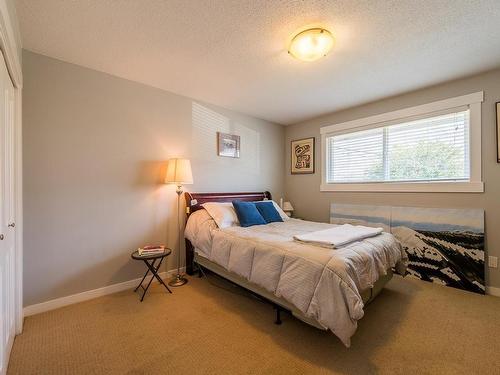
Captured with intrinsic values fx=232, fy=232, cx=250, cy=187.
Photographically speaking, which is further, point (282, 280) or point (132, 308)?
point (132, 308)

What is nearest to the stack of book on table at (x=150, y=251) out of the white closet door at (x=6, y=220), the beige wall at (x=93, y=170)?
the beige wall at (x=93, y=170)

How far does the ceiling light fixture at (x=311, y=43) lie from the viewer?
1.89 m

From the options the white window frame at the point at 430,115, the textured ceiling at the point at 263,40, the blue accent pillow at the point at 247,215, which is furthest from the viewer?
the blue accent pillow at the point at 247,215

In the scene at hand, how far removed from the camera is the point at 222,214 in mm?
2977

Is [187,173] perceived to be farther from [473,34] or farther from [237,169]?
[473,34]

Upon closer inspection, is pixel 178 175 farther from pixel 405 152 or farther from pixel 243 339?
pixel 405 152

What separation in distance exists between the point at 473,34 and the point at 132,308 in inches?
154

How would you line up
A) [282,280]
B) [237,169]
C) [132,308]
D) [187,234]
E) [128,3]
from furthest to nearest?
1. [237,169]
2. [187,234]
3. [132,308]
4. [282,280]
5. [128,3]

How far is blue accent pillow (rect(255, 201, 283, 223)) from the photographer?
3316 mm

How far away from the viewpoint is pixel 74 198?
7.94 feet

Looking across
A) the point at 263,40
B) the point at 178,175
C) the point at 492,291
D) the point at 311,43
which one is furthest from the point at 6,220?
the point at 492,291

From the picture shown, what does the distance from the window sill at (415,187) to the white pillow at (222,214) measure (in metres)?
1.85

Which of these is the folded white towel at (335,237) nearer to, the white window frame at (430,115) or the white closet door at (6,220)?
the white window frame at (430,115)

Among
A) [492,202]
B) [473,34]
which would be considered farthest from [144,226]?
[492,202]
